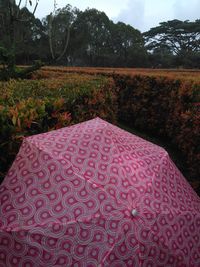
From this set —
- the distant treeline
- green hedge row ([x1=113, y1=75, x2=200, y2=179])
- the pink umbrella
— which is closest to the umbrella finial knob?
the pink umbrella

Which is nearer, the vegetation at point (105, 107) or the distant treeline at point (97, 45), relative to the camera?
the vegetation at point (105, 107)

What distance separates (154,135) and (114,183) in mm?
8272

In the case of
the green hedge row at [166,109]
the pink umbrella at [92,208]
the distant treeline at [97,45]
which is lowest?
the distant treeline at [97,45]

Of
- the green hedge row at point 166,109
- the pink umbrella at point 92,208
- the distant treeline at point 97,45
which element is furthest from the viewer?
the distant treeline at point 97,45

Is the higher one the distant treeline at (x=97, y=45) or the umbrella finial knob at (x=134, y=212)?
the umbrella finial knob at (x=134, y=212)

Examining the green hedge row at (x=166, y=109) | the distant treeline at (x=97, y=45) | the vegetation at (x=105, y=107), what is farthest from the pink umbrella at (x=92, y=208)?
the distant treeline at (x=97, y=45)

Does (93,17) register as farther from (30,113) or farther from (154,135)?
(30,113)

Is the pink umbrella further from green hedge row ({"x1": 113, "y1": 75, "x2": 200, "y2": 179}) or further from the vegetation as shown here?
green hedge row ({"x1": 113, "y1": 75, "x2": 200, "y2": 179})

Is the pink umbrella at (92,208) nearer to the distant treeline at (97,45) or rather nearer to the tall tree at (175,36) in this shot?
the distant treeline at (97,45)

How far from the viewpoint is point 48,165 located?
1.94 m

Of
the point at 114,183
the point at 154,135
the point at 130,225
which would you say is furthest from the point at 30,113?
the point at 154,135

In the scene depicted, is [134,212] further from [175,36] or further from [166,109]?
[175,36]

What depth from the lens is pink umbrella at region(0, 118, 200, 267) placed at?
66.9 inches

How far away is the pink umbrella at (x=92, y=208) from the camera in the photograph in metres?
1.70
